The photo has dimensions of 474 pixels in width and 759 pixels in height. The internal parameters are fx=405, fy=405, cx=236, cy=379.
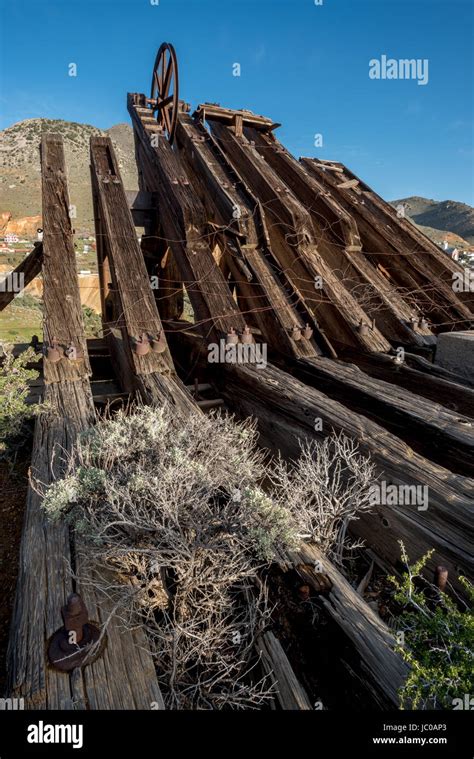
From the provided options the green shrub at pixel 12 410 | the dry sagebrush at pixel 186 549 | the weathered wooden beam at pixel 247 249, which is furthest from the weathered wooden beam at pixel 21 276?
the dry sagebrush at pixel 186 549

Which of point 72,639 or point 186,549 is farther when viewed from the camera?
point 186,549

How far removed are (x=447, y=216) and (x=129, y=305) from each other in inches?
2649

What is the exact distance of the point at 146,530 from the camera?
1824mm

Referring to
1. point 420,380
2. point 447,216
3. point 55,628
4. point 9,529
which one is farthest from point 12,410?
point 447,216

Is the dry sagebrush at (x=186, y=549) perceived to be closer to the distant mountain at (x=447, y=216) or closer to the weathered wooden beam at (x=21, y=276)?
the weathered wooden beam at (x=21, y=276)

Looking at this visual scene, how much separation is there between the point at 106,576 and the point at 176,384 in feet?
5.96

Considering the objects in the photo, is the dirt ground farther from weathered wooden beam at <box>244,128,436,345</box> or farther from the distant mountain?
the distant mountain

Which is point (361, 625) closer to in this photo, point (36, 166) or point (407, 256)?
point (407, 256)

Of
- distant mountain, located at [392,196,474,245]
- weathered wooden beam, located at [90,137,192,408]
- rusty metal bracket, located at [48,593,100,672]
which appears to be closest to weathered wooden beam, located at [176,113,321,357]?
weathered wooden beam, located at [90,137,192,408]

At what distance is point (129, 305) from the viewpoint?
3.96m

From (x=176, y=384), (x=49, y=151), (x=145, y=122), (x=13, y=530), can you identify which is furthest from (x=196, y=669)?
(x=145, y=122)

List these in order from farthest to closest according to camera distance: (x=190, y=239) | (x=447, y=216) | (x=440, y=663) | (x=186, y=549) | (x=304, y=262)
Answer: (x=447, y=216) < (x=304, y=262) < (x=190, y=239) < (x=186, y=549) < (x=440, y=663)

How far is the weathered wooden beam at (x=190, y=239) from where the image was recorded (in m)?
4.35

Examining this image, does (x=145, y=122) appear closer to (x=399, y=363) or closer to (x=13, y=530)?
(x=399, y=363)
